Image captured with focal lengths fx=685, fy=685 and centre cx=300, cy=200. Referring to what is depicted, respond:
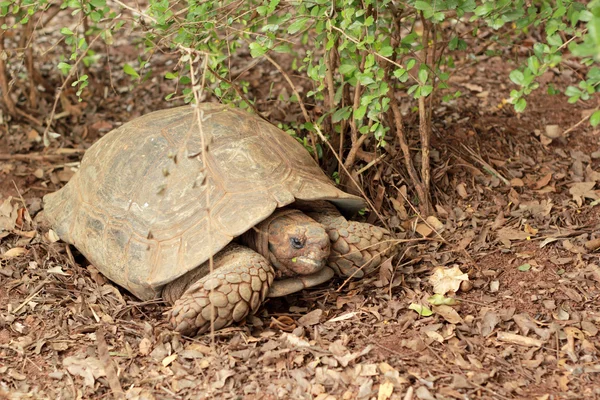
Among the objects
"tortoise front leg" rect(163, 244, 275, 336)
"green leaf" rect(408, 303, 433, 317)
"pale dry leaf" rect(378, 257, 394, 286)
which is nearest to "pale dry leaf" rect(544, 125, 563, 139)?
"pale dry leaf" rect(378, 257, 394, 286)

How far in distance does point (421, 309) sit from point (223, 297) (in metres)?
1.09

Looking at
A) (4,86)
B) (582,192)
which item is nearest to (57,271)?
(4,86)

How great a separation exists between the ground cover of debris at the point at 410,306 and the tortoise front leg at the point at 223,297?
0.09 m

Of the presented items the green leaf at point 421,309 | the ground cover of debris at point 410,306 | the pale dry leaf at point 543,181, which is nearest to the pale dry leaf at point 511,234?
the ground cover of debris at point 410,306

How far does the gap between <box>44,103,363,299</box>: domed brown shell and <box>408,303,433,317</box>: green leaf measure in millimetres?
824

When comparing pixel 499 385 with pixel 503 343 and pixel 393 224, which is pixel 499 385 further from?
pixel 393 224

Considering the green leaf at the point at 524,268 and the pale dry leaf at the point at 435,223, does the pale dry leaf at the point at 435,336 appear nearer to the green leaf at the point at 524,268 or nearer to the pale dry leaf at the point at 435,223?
the green leaf at the point at 524,268

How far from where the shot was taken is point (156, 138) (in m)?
4.30

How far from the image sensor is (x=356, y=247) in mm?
4086

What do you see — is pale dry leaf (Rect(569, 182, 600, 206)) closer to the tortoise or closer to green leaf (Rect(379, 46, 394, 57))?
the tortoise

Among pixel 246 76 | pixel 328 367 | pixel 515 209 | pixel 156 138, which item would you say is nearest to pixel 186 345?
pixel 328 367

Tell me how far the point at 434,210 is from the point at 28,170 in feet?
10.5

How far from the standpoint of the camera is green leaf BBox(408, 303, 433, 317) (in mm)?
3756

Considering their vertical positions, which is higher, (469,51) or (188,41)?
(188,41)
